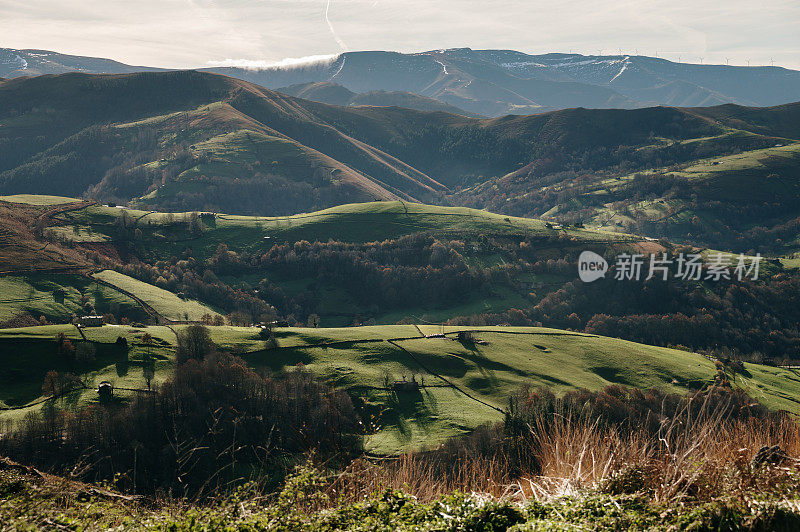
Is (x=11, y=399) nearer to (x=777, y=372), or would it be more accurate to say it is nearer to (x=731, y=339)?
(x=777, y=372)

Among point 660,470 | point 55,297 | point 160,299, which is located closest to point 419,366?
point 660,470

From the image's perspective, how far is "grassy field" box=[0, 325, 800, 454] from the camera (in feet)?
305

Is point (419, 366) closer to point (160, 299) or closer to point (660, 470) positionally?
point (660, 470)

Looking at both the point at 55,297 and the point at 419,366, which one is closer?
the point at 419,366

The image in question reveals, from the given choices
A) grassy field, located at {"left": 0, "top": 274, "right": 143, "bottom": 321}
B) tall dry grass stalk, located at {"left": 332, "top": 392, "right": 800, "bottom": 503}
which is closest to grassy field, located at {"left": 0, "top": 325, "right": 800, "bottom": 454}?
grassy field, located at {"left": 0, "top": 274, "right": 143, "bottom": 321}

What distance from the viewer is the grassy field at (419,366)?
93.0 metres

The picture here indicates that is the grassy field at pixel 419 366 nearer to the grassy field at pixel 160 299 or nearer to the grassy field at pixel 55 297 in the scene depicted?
the grassy field at pixel 160 299

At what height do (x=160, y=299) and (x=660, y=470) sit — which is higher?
(x=660, y=470)

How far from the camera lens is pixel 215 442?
75062mm

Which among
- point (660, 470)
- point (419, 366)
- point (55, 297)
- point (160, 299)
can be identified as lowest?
point (160, 299)

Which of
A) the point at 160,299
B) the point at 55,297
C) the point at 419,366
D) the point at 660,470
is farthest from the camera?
the point at 160,299

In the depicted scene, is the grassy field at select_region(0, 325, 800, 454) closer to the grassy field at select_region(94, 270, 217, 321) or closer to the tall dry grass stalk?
the grassy field at select_region(94, 270, 217, 321)

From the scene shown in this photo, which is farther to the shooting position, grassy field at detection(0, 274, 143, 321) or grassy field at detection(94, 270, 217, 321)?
grassy field at detection(94, 270, 217, 321)

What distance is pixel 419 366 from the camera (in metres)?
117
